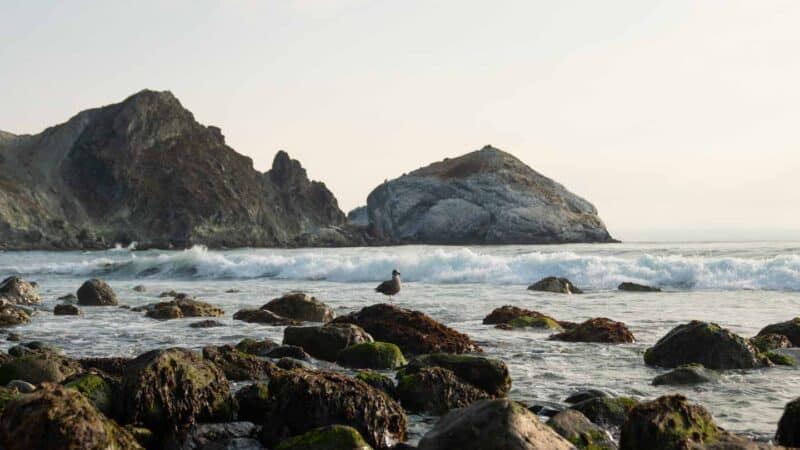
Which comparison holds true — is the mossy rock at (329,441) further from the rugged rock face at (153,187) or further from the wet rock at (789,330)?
the rugged rock face at (153,187)

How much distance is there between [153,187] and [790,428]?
423 ft

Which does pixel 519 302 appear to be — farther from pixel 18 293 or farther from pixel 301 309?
Answer: pixel 18 293

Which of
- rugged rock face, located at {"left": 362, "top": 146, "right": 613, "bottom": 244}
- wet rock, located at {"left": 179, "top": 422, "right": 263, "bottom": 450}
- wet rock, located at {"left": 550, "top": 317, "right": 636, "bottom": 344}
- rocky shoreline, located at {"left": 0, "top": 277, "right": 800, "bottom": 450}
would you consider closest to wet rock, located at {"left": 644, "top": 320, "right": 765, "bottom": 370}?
rocky shoreline, located at {"left": 0, "top": 277, "right": 800, "bottom": 450}

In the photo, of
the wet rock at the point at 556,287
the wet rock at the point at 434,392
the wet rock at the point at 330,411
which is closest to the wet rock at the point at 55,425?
the wet rock at the point at 330,411

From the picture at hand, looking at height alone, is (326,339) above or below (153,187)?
below

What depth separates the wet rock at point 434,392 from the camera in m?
9.50

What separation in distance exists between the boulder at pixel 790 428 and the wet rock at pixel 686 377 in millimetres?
3394

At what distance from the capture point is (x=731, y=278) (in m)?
31.9

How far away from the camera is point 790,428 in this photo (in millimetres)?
7633

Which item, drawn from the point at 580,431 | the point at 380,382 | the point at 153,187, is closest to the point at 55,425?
the point at 380,382

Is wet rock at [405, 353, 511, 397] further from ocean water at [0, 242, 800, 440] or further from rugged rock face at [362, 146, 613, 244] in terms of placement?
rugged rock face at [362, 146, 613, 244]

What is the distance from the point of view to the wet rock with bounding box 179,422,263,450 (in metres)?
7.87

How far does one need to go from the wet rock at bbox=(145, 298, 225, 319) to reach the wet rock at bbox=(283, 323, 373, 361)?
312 inches

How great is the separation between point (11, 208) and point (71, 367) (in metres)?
103
